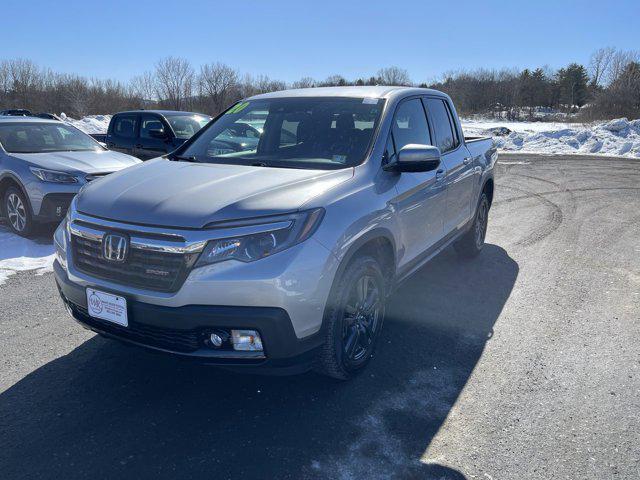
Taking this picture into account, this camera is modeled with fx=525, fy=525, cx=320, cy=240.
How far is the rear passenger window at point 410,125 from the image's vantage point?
13.2 ft

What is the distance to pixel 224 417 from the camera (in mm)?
3039

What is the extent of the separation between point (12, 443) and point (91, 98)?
50368 mm

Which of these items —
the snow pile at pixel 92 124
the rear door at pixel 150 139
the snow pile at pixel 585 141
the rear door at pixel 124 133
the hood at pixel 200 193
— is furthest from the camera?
the snow pile at pixel 92 124

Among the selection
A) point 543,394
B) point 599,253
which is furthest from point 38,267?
point 599,253

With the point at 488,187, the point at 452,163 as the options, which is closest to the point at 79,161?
the point at 452,163

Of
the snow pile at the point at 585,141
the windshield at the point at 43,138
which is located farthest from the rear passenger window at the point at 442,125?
the snow pile at the point at 585,141

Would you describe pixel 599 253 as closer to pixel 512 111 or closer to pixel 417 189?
pixel 417 189

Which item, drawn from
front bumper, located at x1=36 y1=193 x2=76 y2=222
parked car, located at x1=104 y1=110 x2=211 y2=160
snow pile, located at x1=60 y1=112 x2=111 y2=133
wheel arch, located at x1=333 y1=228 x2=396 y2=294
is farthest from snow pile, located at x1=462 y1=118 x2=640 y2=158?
snow pile, located at x1=60 y1=112 x2=111 y2=133

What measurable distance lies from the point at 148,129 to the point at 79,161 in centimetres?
338

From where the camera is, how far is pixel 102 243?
297cm

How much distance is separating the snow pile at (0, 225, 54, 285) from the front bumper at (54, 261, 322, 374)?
325 centimetres

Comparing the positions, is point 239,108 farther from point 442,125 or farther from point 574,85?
point 574,85

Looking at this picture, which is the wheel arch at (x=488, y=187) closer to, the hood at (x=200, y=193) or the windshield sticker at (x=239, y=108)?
the windshield sticker at (x=239, y=108)

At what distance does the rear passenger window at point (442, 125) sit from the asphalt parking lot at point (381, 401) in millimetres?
1451
